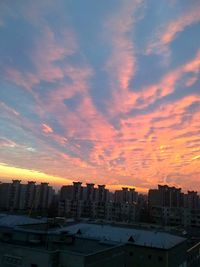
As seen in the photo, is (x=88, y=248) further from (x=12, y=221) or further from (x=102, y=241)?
(x=12, y=221)

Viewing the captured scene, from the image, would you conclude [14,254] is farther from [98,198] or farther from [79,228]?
[98,198]

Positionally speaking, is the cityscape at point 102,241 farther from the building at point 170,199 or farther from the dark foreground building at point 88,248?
the building at point 170,199

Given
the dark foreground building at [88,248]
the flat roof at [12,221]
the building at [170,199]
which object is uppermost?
the building at [170,199]

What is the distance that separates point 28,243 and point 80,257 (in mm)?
12710

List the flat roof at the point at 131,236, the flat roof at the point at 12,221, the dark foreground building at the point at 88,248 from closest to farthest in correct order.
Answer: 1. the dark foreground building at the point at 88,248
2. the flat roof at the point at 131,236
3. the flat roof at the point at 12,221

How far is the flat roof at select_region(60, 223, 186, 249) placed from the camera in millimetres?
47531

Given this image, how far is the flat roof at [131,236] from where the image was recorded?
47531 mm

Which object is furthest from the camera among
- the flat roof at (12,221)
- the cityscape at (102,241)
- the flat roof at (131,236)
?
the flat roof at (12,221)

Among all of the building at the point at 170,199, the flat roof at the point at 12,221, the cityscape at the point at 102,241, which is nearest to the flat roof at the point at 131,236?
the cityscape at the point at 102,241

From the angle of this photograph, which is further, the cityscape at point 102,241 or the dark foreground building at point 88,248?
the cityscape at point 102,241

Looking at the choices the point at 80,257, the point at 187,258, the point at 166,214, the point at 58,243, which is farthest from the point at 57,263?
the point at 166,214

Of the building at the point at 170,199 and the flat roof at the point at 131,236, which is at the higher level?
the building at the point at 170,199

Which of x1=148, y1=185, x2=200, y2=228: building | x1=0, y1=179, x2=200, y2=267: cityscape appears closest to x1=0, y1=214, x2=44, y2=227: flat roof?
A: x1=0, y1=179, x2=200, y2=267: cityscape

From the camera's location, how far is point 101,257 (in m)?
32.9
